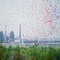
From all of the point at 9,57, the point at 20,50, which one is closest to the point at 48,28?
the point at 20,50

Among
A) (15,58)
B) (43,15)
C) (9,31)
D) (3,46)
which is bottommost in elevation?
(15,58)

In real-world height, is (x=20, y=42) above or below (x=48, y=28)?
below

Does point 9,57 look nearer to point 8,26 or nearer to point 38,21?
point 8,26

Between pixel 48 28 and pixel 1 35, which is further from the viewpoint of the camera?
pixel 1 35

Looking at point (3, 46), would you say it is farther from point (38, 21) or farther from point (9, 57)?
point (38, 21)

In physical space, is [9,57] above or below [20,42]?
below

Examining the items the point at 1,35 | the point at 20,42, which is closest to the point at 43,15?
the point at 20,42
